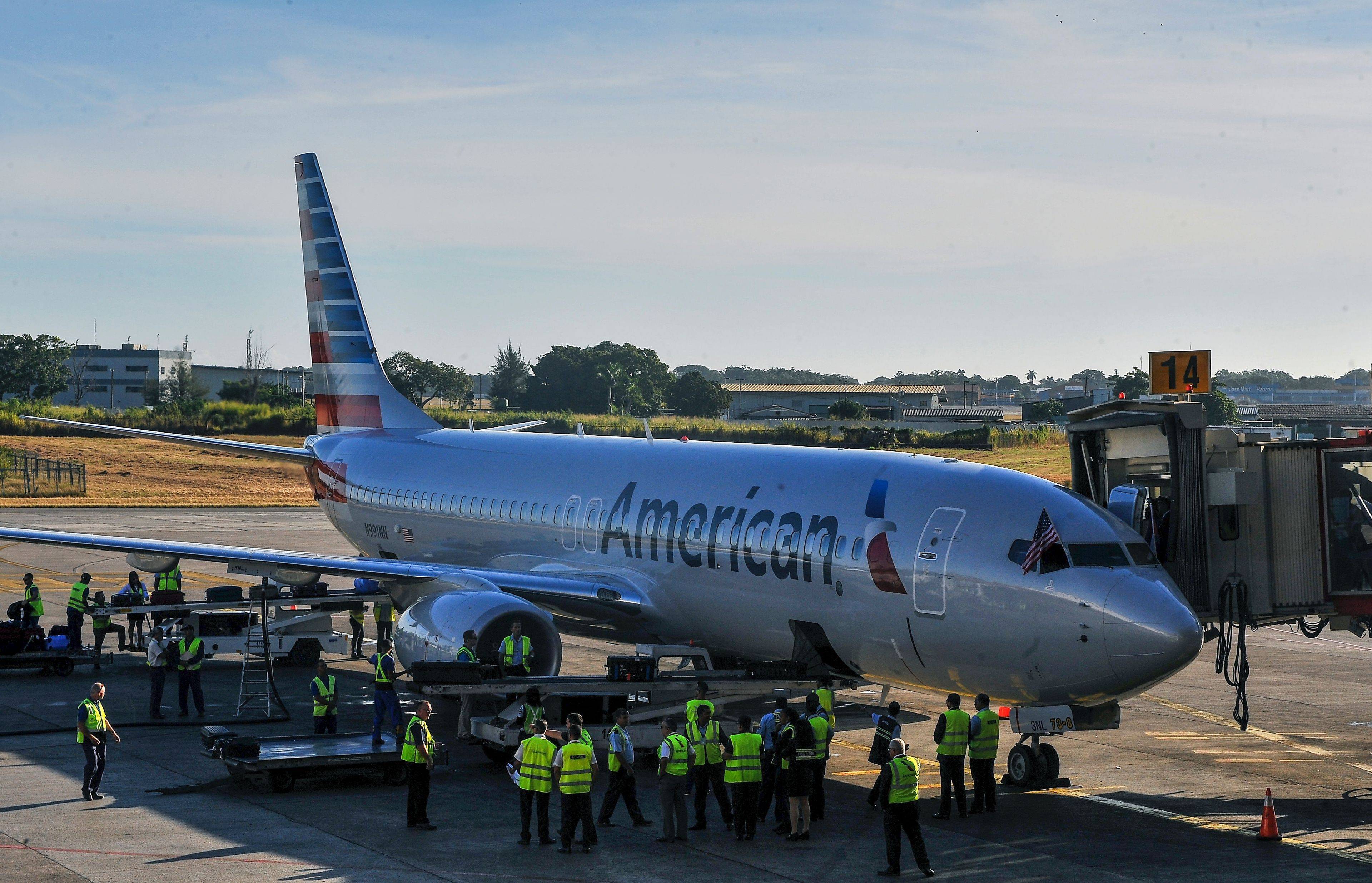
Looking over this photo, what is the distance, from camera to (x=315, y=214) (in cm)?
3606

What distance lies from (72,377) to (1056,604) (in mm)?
176102

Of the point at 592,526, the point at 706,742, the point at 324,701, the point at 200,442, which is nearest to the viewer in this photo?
the point at 706,742

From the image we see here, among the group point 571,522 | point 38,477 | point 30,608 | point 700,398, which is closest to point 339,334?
point 30,608

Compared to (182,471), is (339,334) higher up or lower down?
higher up

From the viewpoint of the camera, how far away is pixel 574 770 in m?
16.0

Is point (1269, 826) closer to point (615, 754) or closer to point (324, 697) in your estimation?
point (615, 754)

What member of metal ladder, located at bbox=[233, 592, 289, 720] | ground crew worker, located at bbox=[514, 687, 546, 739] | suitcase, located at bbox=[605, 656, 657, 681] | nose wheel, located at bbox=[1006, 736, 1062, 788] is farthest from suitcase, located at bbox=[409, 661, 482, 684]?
nose wheel, located at bbox=[1006, 736, 1062, 788]

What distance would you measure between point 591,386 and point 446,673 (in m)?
122

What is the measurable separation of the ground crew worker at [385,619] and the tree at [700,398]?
92.8 metres

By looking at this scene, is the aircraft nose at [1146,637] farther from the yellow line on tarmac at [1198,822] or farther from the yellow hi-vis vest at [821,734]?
the yellow hi-vis vest at [821,734]

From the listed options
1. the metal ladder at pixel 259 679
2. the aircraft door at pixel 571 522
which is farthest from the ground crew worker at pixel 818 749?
the metal ladder at pixel 259 679

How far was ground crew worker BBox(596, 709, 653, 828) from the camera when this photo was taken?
17.0 meters

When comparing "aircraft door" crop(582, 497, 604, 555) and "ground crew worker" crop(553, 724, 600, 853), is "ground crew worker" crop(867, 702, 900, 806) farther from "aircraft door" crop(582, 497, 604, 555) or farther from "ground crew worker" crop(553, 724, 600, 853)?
"aircraft door" crop(582, 497, 604, 555)

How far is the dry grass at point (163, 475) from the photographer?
250 ft
